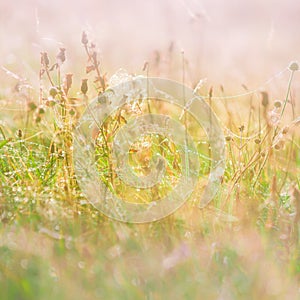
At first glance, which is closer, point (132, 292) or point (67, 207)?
point (132, 292)

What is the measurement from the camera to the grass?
1.69m

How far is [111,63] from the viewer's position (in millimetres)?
4859

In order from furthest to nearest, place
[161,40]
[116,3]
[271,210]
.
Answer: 1. [116,3]
2. [161,40]
3. [271,210]

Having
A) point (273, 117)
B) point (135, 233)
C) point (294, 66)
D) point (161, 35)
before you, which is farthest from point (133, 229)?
point (161, 35)

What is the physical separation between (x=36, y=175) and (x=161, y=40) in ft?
15.2

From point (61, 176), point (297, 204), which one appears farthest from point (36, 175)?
point (297, 204)

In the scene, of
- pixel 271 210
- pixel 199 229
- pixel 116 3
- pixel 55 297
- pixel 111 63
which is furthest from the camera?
pixel 116 3

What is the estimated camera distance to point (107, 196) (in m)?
2.13

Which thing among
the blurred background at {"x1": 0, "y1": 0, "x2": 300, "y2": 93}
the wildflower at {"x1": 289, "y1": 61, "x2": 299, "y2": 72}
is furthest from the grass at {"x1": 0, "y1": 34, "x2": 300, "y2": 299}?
the blurred background at {"x1": 0, "y1": 0, "x2": 300, "y2": 93}

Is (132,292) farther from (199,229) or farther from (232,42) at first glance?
(232,42)

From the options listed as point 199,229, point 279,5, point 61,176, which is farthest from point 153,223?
point 279,5

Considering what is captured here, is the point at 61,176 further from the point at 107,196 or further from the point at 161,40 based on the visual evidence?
the point at 161,40

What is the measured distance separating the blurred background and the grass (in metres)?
0.63

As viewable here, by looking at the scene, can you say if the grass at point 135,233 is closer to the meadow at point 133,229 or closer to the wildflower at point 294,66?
the meadow at point 133,229
